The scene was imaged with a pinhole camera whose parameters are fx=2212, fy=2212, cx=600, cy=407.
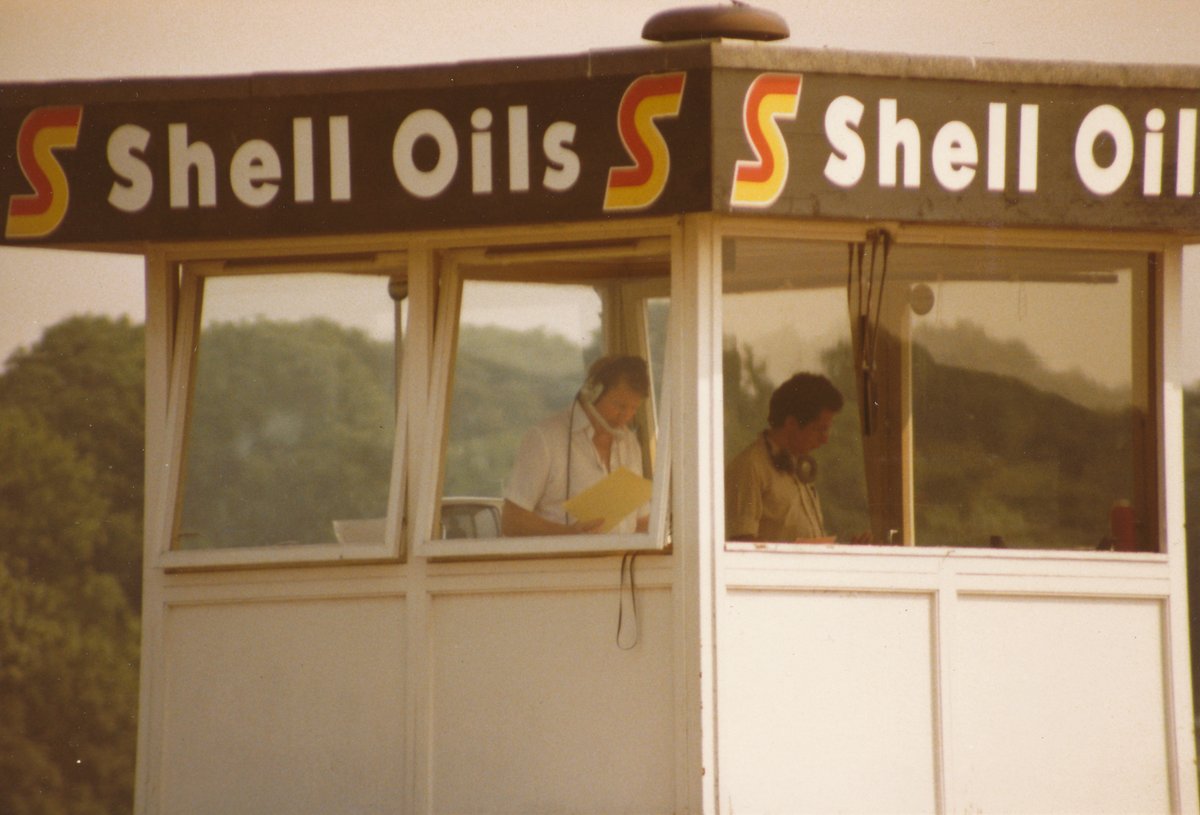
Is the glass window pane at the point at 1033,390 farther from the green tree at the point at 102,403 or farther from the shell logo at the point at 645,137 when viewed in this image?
the green tree at the point at 102,403

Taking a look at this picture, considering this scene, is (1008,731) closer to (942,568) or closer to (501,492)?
(942,568)

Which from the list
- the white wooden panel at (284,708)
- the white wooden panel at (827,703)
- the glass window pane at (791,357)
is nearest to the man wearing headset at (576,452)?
the glass window pane at (791,357)

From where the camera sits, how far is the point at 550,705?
9148 millimetres

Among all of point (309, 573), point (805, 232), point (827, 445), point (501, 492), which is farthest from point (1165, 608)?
point (309, 573)

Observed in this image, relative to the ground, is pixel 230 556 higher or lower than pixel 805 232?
lower

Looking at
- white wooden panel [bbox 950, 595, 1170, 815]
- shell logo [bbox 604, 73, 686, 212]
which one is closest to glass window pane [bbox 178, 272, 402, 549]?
shell logo [bbox 604, 73, 686, 212]

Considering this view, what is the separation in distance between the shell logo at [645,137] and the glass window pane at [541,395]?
55 cm

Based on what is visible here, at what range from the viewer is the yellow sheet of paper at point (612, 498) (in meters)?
9.14

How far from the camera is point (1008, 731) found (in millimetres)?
9266

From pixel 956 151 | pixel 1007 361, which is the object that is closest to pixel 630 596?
pixel 1007 361

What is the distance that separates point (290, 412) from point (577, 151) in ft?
5.96

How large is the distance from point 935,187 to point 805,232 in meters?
0.58

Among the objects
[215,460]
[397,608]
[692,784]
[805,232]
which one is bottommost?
[692,784]

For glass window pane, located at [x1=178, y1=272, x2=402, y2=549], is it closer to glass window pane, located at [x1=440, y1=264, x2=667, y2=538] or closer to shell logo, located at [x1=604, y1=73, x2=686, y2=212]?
glass window pane, located at [x1=440, y1=264, x2=667, y2=538]
